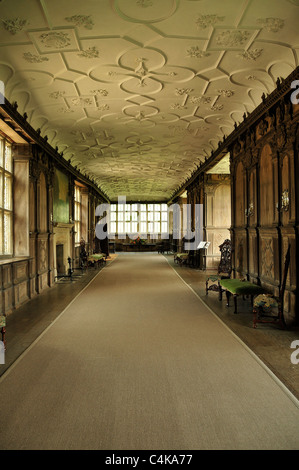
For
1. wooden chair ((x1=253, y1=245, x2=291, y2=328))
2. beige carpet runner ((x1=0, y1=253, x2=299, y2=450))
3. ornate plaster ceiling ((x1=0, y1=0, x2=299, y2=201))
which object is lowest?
beige carpet runner ((x1=0, y1=253, x2=299, y2=450))

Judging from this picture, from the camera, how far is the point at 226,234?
12.0 metres

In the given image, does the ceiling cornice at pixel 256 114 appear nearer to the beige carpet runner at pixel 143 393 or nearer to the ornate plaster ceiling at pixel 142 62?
the ornate plaster ceiling at pixel 142 62

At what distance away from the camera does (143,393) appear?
2.79 metres

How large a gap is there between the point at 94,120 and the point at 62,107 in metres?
0.99

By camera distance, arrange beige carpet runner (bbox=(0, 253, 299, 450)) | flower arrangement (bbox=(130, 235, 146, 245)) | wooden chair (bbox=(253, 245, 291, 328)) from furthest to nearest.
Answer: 1. flower arrangement (bbox=(130, 235, 146, 245))
2. wooden chair (bbox=(253, 245, 291, 328))
3. beige carpet runner (bbox=(0, 253, 299, 450))

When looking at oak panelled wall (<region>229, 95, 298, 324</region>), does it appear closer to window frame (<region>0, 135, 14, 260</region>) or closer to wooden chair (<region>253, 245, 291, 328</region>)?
wooden chair (<region>253, 245, 291, 328</region>)

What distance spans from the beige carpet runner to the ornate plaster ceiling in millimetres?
3712

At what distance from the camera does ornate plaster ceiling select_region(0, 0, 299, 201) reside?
3.60m

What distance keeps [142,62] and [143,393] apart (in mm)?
4285

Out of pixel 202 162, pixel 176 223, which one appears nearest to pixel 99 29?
pixel 202 162

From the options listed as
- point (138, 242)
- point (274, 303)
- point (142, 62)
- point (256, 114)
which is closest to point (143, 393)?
point (274, 303)

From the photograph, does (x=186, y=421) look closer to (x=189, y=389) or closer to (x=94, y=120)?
(x=189, y=389)

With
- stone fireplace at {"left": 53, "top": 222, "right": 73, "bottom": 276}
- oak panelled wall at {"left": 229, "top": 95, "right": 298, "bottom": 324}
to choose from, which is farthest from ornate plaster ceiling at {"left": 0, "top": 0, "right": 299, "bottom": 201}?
stone fireplace at {"left": 53, "top": 222, "right": 73, "bottom": 276}
